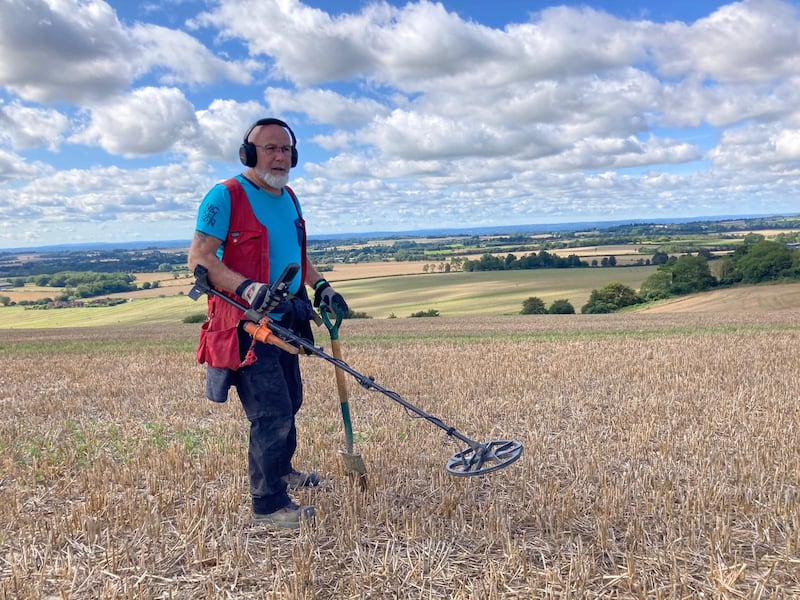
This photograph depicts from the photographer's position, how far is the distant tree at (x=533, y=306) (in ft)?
158

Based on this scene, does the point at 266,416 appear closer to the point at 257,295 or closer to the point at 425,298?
the point at 257,295

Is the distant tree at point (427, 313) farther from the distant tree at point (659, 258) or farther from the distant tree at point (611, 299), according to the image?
the distant tree at point (659, 258)

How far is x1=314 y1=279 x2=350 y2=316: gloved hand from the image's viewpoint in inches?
181

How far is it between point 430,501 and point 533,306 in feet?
150

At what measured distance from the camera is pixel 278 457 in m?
4.08

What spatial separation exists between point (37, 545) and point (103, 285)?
76.9 metres

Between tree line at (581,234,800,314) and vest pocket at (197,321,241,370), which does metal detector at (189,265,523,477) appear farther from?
tree line at (581,234,800,314)

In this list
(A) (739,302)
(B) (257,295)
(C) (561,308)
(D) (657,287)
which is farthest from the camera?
(D) (657,287)

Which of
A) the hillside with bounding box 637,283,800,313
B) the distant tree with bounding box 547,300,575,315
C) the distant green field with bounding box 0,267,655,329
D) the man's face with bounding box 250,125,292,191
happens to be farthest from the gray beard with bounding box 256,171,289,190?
the distant tree with bounding box 547,300,575,315

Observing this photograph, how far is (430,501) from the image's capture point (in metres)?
4.48

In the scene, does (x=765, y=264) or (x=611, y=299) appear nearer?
(x=611, y=299)

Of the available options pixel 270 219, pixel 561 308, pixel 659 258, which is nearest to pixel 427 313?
pixel 561 308

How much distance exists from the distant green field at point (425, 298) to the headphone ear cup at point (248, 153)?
43.2 m

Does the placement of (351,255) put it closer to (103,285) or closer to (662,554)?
(103,285)
